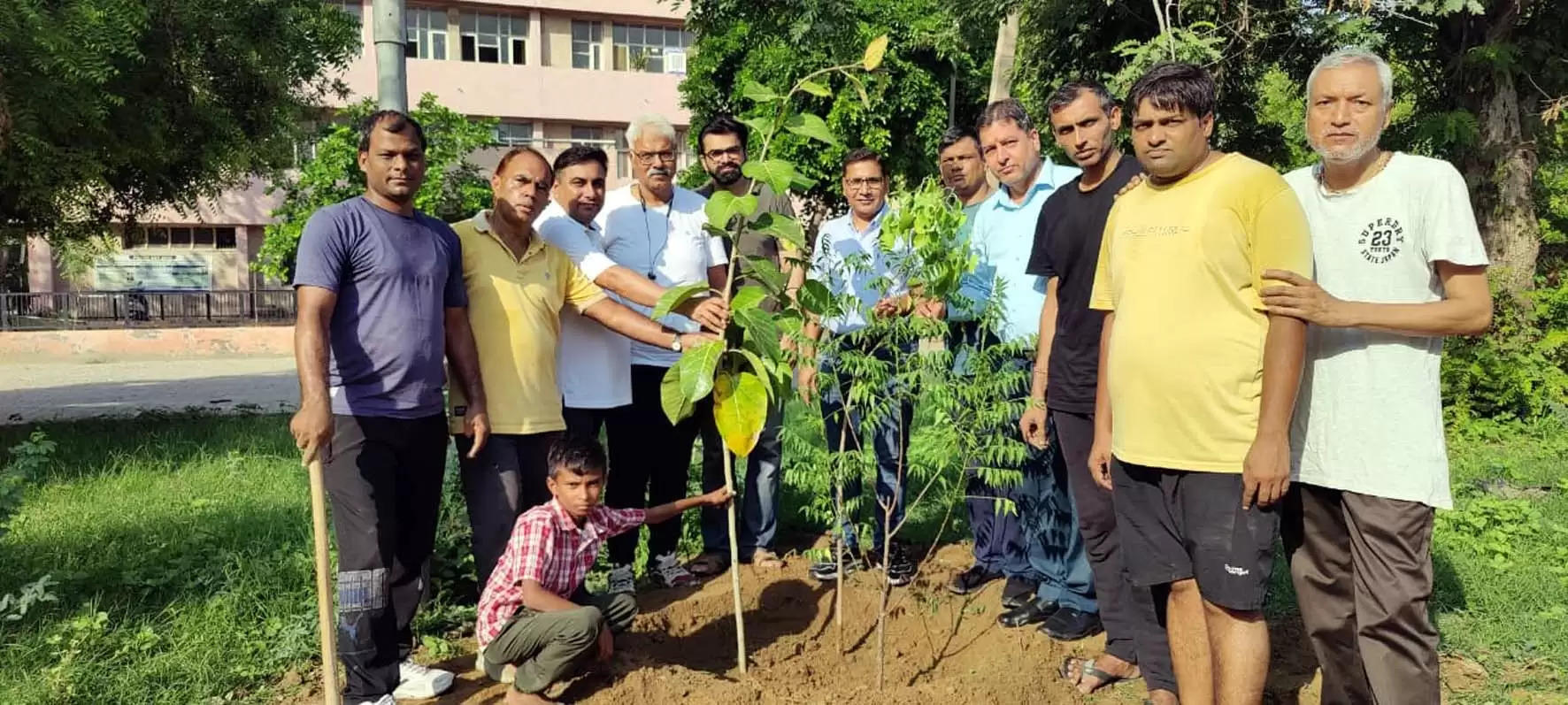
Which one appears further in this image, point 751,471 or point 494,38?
point 494,38

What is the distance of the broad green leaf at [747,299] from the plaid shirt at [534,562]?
918 mm

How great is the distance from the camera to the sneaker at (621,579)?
4355 mm

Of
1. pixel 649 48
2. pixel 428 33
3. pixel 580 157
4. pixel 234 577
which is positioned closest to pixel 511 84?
pixel 428 33

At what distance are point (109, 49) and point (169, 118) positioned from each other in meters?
1.47

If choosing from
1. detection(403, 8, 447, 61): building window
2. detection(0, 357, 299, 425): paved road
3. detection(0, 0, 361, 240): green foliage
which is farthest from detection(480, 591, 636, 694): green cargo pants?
detection(403, 8, 447, 61): building window

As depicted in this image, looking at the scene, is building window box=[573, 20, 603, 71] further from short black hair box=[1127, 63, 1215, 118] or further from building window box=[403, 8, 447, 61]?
short black hair box=[1127, 63, 1215, 118]

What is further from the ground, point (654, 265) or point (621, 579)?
point (654, 265)

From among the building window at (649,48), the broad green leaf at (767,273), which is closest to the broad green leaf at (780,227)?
the broad green leaf at (767,273)

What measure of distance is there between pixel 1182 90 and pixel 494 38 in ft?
93.6

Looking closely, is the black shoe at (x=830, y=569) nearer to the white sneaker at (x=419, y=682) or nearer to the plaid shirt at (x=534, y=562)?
the plaid shirt at (x=534, y=562)

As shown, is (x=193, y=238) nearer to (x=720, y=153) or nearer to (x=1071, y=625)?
(x=720, y=153)

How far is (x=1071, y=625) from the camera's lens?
12.8 ft

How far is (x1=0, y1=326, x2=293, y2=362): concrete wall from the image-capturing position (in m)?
19.9

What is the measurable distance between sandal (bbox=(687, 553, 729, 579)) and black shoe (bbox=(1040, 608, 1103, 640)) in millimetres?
1537
